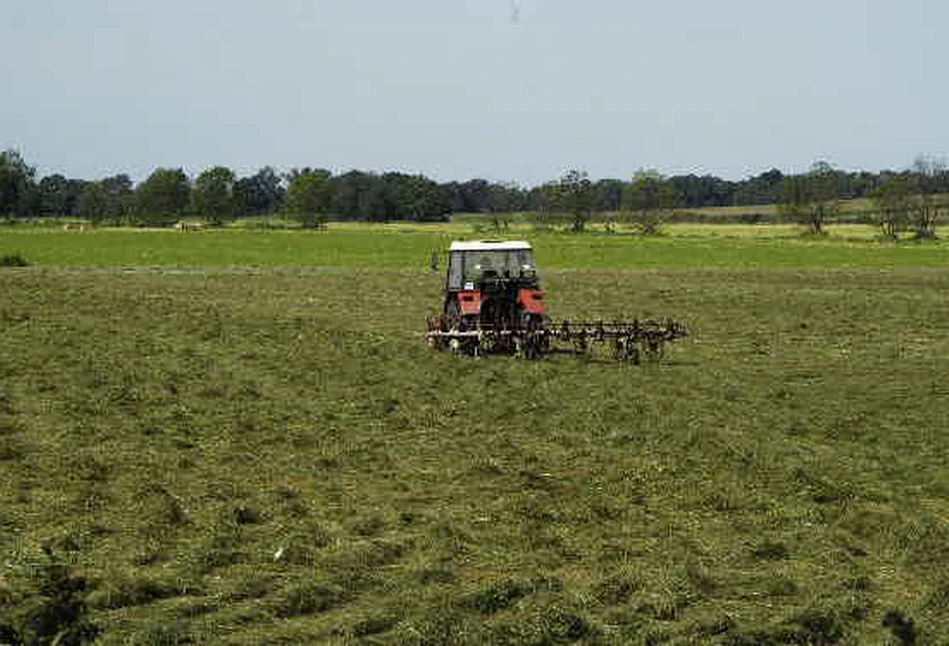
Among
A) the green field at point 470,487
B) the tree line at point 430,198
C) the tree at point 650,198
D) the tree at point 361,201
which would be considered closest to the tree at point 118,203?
the tree line at point 430,198

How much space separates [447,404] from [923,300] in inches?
988

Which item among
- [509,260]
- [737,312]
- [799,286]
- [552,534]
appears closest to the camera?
[552,534]

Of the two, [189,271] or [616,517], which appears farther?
[189,271]

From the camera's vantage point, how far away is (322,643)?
7.75m

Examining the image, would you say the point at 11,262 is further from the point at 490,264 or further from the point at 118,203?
the point at 118,203

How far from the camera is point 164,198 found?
169m

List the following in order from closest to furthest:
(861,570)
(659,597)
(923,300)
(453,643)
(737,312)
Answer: (453,643)
(659,597)
(861,570)
(737,312)
(923,300)

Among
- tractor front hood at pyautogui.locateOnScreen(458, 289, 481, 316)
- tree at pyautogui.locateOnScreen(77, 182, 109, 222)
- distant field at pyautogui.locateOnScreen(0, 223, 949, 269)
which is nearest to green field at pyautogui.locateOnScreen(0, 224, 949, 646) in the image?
tractor front hood at pyautogui.locateOnScreen(458, 289, 481, 316)

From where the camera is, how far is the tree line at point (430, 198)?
12144 centimetres

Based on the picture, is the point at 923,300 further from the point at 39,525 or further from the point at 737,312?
the point at 39,525

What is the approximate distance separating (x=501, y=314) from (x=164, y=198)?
152661 millimetres

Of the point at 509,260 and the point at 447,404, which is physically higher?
the point at 509,260

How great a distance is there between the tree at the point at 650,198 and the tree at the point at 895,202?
3159cm

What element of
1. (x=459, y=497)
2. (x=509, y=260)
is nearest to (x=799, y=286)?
(x=509, y=260)
